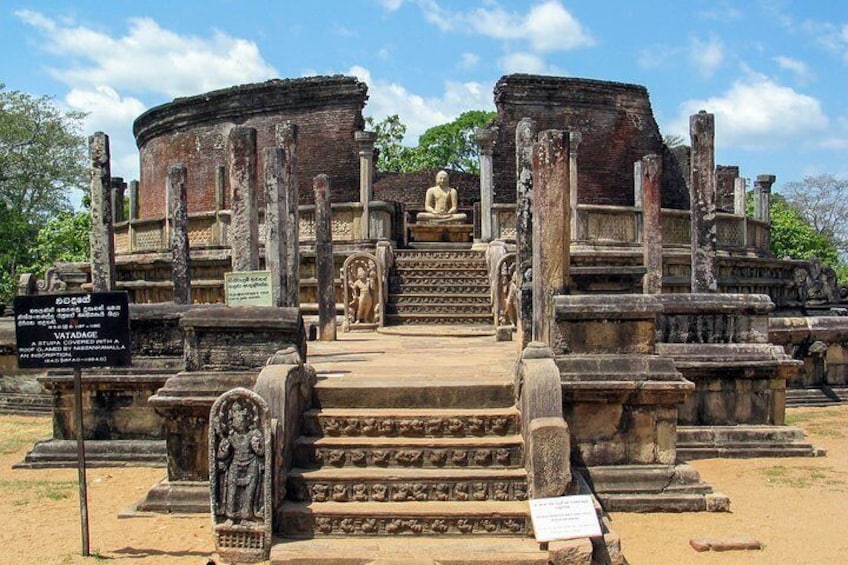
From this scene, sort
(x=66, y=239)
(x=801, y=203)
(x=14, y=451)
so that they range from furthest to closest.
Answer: (x=801, y=203) → (x=66, y=239) → (x=14, y=451)

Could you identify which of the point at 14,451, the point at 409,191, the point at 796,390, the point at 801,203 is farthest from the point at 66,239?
the point at 801,203

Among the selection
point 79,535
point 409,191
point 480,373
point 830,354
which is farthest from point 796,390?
point 409,191

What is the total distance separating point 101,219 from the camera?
34.7ft

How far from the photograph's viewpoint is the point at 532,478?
5.57 m

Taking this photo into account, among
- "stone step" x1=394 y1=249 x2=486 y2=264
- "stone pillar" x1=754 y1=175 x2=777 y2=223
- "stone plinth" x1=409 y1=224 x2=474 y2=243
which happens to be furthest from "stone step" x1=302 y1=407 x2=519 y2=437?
"stone pillar" x1=754 y1=175 x2=777 y2=223

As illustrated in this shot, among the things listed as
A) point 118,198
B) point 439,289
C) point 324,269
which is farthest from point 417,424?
point 118,198

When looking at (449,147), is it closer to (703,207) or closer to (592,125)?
(592,125)

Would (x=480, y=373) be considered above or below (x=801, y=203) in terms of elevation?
below

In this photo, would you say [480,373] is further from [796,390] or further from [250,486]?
[796,390]

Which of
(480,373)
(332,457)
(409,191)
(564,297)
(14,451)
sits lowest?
(14,451)

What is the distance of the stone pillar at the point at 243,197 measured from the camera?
28.3ft

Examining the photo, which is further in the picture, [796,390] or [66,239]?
[66,239]

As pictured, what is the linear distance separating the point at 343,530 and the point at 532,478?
4.22 feet

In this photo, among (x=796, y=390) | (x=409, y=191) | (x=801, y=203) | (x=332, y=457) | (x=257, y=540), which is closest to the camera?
(x=257, y=540)
